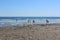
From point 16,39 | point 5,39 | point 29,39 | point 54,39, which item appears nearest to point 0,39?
point 5,39

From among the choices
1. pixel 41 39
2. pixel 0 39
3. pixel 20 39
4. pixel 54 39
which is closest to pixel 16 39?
pixel 20 39

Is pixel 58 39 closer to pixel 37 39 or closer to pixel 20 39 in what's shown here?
pixel 37 39

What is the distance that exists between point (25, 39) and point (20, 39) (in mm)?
487

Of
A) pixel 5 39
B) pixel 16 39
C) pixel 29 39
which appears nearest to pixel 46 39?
pixel 29 39

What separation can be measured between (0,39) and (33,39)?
10.4 ft

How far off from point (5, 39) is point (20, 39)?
1455 millimetres

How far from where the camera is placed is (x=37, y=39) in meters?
14.9

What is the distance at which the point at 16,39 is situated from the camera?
14.9 meters

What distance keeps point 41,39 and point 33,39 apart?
79 centimetres

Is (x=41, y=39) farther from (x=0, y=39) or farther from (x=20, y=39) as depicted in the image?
(x=0, y=39)

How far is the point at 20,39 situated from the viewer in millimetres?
14891

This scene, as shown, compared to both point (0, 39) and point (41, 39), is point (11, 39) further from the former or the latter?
point (41, 39)

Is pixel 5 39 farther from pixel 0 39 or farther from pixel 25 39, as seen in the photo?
pixel 25 39

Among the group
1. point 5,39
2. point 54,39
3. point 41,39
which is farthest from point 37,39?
point 5,39
